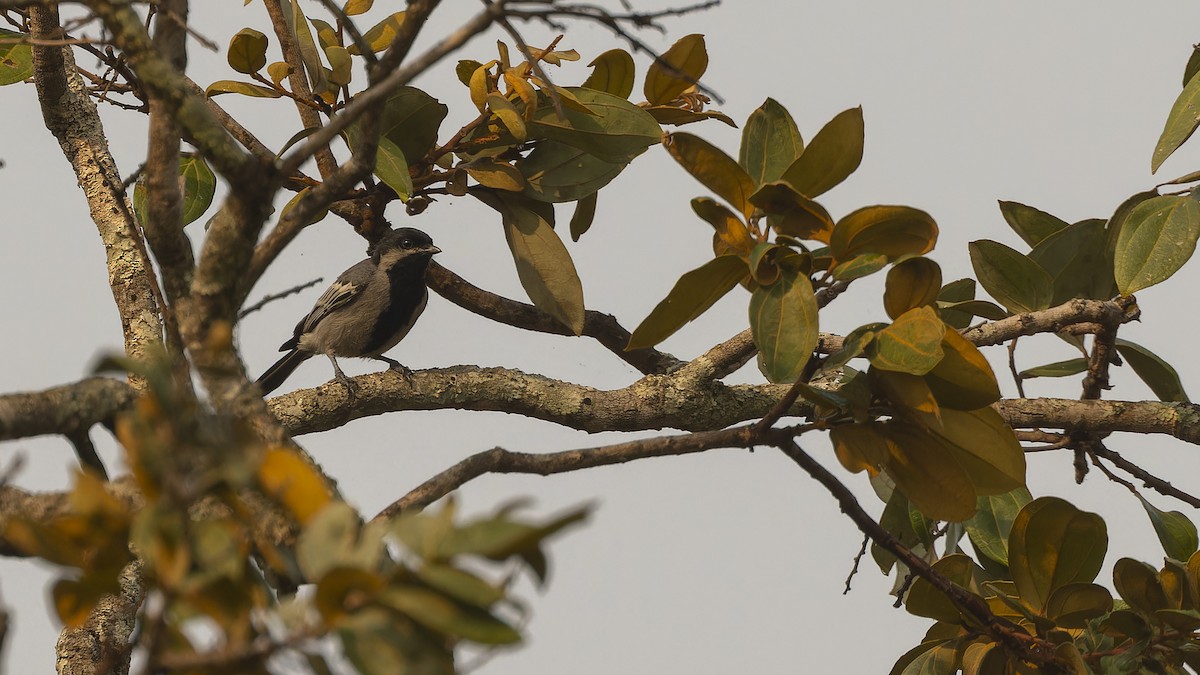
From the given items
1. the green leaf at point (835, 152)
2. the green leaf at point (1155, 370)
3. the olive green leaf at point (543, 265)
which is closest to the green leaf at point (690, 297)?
the green leaf at point (835, 152)

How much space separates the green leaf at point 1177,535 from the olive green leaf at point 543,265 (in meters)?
1.64

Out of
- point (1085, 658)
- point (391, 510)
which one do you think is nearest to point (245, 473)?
Answer: point (391, 510)

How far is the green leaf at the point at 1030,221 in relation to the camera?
3707 millimetres

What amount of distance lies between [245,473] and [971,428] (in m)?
1.77

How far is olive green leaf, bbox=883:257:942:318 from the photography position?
2.38m

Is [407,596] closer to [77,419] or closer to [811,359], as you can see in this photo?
[77,419]

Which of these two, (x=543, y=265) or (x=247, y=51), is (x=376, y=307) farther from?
(x=543, y=265)

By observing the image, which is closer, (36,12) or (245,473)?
(245,473)

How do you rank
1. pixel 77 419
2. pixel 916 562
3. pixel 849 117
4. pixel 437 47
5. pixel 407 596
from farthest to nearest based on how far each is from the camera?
pixel 916 562 → pixel 849 117 → pixel 77 419 → pixel 437 47 → pixel 407 596

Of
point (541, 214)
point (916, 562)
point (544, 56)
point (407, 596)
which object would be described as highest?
point (544, 56)

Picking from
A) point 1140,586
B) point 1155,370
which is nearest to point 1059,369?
point 1155,370

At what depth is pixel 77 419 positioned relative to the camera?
72.5 inches

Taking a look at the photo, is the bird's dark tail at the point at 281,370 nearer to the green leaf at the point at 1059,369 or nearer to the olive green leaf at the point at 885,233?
the green leaf at the point at 1059,369

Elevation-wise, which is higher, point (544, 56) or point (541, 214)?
point (544, 56)
